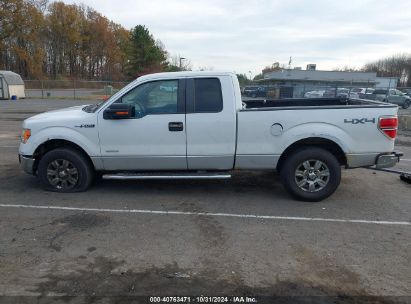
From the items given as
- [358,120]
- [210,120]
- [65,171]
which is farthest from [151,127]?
[358,120]

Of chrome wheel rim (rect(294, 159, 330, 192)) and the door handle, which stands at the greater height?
the door handle

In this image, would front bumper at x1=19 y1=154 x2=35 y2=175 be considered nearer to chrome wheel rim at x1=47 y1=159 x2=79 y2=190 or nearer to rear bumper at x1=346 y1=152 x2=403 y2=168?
chrome wheel rim at x1=47 y1=159 x2=79 y2=190

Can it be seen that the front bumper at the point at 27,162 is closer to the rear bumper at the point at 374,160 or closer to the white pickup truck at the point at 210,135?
the white pickup truck at the point at 210,135

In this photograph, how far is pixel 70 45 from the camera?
241 feet

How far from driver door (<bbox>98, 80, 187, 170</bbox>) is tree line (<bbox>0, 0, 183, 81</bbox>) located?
162ft

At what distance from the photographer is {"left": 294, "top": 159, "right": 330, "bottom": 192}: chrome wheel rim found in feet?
16.9

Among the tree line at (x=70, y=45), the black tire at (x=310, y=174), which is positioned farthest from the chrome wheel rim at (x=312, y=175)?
the tree line at (x=70, y=45)

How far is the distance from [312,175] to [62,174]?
3.94 metres

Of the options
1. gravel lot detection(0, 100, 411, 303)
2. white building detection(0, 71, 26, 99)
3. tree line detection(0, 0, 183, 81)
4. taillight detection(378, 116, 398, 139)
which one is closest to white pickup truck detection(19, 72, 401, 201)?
taillight detection(378, 116, 398, 139)

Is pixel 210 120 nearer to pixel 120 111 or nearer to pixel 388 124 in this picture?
pixel 120 111

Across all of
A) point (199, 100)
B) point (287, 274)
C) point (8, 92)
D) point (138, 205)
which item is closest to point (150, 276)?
point (287, 274)

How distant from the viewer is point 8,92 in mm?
30953

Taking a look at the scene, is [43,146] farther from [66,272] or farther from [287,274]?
[287,274]

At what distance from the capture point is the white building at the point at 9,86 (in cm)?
3062
